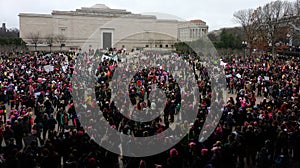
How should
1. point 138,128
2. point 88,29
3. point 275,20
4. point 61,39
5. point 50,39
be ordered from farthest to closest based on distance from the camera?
1. point 88,29
2. point 61,39
3. point 50,39
4. point 275,20
5. point 138,128

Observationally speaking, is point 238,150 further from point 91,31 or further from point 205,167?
point 91,31

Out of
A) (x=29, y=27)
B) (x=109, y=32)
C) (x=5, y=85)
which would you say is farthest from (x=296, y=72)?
(x=29, y=27)

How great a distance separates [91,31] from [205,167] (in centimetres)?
6448

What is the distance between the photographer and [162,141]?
357 inches

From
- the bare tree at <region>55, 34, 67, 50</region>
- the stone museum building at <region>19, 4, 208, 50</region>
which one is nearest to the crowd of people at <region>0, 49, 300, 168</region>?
the bare tree at <region>55, 34, 67, 50</region>

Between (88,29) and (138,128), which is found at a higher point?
(88,29)

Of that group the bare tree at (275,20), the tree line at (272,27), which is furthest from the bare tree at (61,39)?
the bare tree at (275,20)

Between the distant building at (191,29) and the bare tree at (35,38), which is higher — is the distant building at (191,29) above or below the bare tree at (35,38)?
above

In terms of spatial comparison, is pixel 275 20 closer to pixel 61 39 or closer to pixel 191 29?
pixel 191 29

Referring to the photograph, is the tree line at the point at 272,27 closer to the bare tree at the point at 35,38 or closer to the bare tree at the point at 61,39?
the bare tree at the point at 61,39

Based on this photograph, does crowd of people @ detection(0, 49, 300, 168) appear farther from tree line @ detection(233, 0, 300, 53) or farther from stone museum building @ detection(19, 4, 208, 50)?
stone museum building @ detection(19, 4, 208, 50)

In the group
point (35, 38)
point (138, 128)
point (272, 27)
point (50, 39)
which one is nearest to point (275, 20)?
point (272, 27)

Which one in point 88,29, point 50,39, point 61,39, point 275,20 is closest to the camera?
point 275,20

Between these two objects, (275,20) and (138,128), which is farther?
(275,20)
